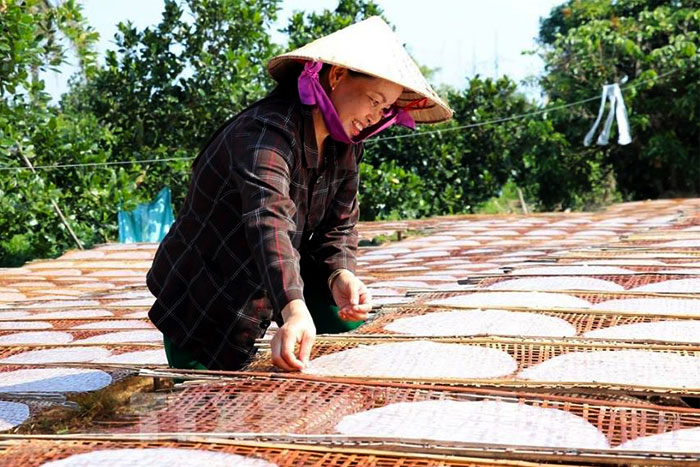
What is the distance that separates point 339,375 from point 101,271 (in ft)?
11.8

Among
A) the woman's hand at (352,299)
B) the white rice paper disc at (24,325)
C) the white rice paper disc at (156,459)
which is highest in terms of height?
the woman's hand at (352,299)

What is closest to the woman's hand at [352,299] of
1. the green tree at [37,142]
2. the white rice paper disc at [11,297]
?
the white rice paper disc at [11,297]

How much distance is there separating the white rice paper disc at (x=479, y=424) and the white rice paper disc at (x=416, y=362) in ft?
0.78

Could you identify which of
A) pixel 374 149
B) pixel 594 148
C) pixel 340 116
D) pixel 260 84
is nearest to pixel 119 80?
pixel 260 84

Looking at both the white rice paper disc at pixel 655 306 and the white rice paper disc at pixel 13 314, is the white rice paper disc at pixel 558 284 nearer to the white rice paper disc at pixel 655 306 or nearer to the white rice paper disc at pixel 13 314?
the white rice paper disc at pixel 655 306

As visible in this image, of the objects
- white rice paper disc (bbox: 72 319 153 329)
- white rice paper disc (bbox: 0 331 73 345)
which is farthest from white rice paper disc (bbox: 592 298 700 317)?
white rice paper disc (bbox: 0 331 73 345)

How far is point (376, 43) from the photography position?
1716 mm

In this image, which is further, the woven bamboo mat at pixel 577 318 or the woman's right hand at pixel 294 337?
the woven bamboo mat at pixel 577 318

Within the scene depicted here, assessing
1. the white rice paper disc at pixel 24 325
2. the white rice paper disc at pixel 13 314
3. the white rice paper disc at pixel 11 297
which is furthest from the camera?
the white rice paper disc at pixel 11 297

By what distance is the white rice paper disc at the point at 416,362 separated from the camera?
5.33ft

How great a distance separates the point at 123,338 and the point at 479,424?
147cm

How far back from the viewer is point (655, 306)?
7.31 ft

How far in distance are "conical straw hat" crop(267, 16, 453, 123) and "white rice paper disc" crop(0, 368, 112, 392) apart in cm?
76

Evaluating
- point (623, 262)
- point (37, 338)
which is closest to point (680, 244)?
point (623, 262)
